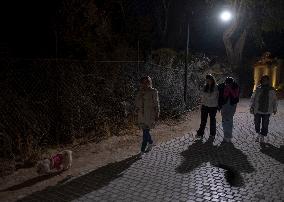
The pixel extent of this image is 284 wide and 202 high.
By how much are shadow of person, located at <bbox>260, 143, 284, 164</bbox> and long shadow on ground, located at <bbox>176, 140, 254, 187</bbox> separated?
1.89 ft

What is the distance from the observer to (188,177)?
683 centimetres

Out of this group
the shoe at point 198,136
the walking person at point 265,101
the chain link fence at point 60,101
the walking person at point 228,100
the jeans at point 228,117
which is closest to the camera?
the chain link fence at point 60,101

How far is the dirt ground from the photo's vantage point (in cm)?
628

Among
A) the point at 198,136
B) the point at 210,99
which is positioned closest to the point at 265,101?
the point at 210,99

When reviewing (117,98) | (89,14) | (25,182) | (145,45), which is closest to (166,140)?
(117,98)

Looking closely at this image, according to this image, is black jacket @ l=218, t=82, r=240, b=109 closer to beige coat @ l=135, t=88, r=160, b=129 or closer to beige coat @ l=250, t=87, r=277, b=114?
beige coat @ l=250, t=87, r=277, b=114

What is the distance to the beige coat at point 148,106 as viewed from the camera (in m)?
8.26

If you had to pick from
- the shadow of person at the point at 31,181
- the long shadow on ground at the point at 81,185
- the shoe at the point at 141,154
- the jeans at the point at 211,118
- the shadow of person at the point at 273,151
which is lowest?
the shadow of person at the point at 31,181

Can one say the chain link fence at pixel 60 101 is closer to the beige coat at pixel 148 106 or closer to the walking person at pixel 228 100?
the beige coat at pixel 148 106

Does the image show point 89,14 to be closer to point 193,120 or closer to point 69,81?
point 69,81

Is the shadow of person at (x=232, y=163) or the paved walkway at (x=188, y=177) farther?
the shadow of person at (x=232, y=163)

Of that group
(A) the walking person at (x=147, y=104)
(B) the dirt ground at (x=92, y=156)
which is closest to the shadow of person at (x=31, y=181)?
(B) the dirt ground at (x=92, y=156)

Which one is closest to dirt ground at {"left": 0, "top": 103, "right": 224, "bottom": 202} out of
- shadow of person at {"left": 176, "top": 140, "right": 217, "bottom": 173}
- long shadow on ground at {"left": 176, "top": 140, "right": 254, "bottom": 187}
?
shadow of person at {"left": 176, "top": 140, "right": 217, "bottom": 173}

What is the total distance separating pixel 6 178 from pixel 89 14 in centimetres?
729
